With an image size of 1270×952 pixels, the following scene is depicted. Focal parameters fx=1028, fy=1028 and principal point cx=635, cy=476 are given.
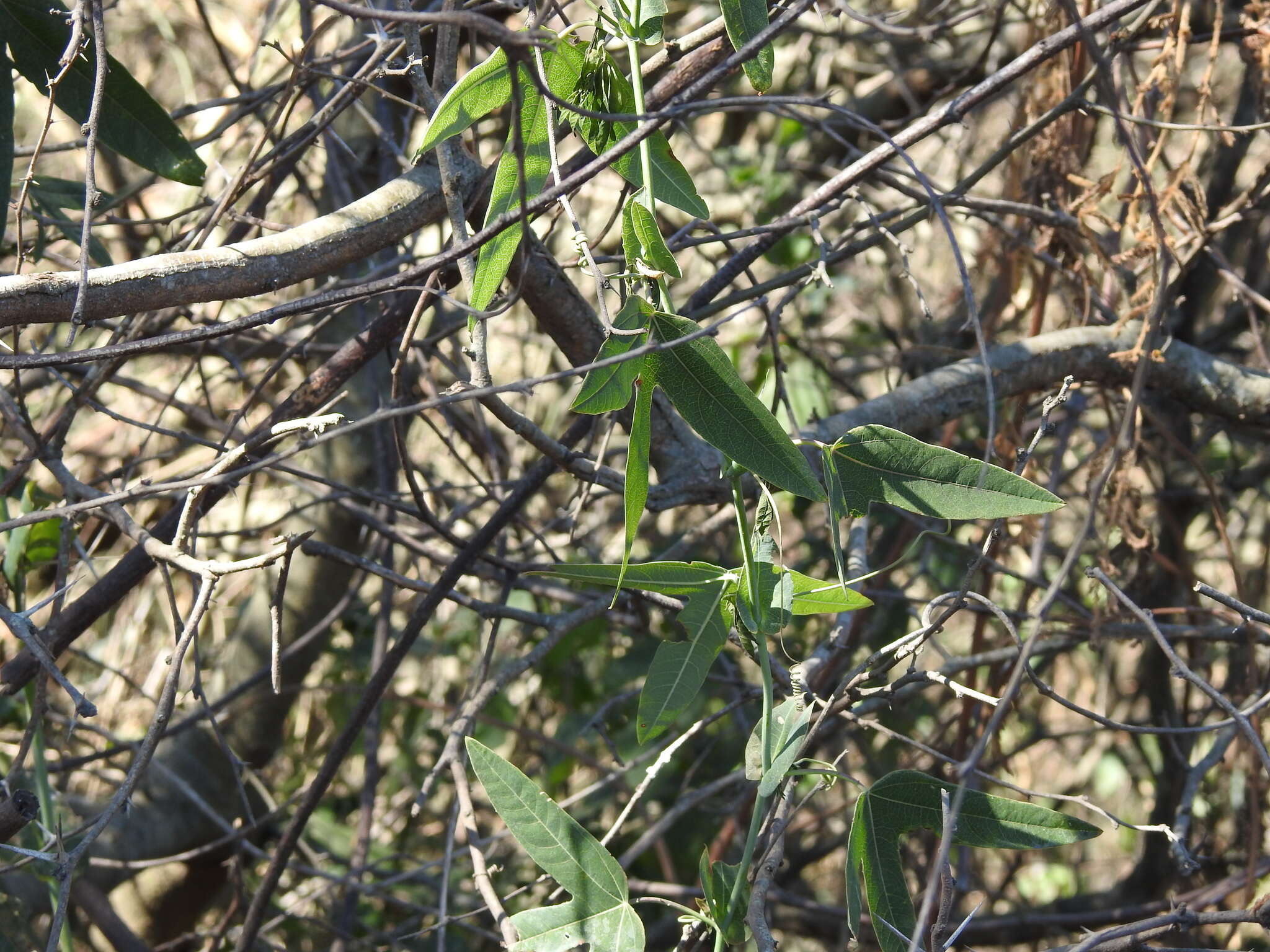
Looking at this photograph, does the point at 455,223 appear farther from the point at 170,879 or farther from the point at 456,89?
the point at 170,879

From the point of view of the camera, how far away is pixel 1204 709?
1648 millimetres

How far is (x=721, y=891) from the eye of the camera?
0.69m

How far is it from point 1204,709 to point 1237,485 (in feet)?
1.25

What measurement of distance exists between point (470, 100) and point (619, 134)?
0.11m

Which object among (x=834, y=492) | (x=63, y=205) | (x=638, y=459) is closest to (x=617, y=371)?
(x=638, y=459)

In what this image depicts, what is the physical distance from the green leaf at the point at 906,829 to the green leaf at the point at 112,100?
87 cm

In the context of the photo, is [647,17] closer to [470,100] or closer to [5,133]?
[470,100]

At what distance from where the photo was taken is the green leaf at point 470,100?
720 mm

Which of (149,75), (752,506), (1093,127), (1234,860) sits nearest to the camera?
(752,506)

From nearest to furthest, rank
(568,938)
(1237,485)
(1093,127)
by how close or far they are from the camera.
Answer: (568,938) < (1093,127) < (1237,485)

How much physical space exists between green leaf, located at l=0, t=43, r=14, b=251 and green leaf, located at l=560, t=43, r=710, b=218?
0.59 meters

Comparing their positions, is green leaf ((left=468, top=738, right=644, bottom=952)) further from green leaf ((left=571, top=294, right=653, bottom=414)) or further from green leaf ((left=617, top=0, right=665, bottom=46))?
green leaf ((left=617, top=0, right=665, bottom=46))

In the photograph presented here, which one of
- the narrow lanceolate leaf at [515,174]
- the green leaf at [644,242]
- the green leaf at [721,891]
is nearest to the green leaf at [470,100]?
the narrow lanceolate leaf at [515,174]

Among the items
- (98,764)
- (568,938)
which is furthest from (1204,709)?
(98,764)
